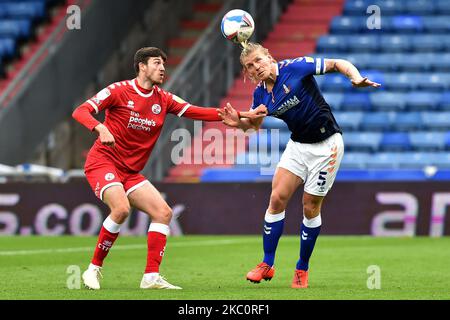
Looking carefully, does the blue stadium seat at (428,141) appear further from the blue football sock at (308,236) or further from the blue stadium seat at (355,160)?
the blue football sock at (308,236)

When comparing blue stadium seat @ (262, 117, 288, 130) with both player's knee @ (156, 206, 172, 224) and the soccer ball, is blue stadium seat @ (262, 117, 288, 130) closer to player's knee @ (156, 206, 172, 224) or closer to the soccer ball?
the soccer ball

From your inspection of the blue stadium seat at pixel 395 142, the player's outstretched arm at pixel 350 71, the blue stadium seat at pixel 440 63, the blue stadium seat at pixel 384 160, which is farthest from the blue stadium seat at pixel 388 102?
the player's outstretched arm at pixel 350 71

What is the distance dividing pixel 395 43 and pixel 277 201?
12.5 meters

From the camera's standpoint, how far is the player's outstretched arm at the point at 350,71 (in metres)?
9.21

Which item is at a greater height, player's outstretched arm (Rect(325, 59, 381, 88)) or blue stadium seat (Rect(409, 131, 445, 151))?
player's outstretched arm (Rect(325, 59, 381, 88))

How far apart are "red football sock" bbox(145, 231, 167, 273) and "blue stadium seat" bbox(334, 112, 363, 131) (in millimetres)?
10900

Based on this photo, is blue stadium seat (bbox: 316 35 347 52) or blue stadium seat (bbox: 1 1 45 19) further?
blue stadium seat (bbox: 1 1 45 19)

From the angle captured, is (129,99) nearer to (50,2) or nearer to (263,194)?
(263,194)

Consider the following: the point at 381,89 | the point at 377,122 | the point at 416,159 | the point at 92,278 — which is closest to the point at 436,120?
the point at 377,122

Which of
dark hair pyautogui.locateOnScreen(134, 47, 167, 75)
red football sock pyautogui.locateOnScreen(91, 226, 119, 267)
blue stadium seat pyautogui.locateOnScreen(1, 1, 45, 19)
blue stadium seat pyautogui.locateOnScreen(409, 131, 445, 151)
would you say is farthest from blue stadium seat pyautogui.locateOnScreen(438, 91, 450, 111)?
red football sock pyautogui.locateOnScreen(91, 226, 119, 267)

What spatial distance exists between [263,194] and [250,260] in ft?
14.3

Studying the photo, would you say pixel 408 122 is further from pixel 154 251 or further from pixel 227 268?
pixel 154 251

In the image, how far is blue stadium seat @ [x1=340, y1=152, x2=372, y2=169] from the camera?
62.7 ft

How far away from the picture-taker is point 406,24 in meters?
22.1
